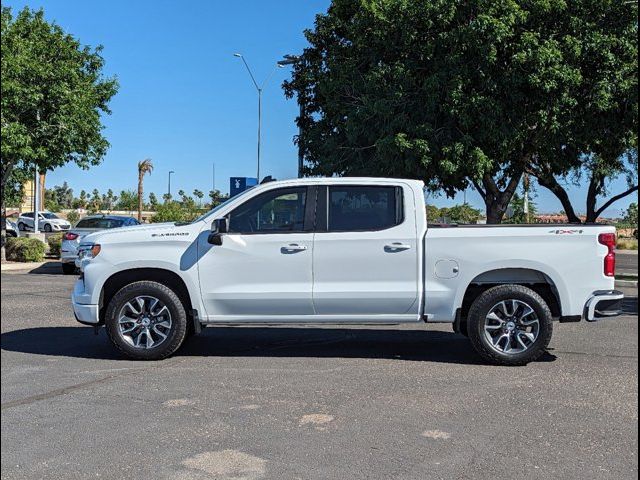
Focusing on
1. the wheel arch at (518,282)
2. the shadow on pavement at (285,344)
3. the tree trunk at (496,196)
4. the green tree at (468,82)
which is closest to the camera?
the wheel arch at (518,282)

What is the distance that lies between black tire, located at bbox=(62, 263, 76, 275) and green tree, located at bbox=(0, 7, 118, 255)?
2670 millimetres

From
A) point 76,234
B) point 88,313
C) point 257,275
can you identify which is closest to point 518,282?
point 257,275

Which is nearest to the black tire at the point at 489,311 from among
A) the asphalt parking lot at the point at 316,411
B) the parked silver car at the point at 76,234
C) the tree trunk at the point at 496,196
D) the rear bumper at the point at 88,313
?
the asphalt parking lot at the point at 316,411

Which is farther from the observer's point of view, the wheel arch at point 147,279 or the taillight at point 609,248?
the wheel arch at point 147,279

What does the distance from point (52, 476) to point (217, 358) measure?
3.47m

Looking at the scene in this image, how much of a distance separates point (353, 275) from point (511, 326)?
1703 mm

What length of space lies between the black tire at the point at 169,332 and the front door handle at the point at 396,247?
7.21 ft

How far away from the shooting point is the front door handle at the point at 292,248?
695 cm

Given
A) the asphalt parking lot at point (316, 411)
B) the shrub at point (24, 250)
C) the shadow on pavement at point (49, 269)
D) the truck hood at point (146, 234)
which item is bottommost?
the asphalt parking lot at point (316, 411)

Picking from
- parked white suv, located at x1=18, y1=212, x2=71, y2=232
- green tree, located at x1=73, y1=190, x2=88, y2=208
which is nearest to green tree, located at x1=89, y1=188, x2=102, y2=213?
green tree, located at x1=73, y1=190, x2=88, y2=208

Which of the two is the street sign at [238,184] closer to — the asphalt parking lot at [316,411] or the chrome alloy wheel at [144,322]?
the asphalt parking lot at [316,411]

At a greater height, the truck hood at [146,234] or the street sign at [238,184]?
the street sign at [238,184]

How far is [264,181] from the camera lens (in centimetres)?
760

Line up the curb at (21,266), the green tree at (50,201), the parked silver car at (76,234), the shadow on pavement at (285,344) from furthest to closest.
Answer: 1. the green tree at (50,201)
2. the curb at (21,266)
3. the parked silver car at (76,234)
4. the shadow on pavement at (285,344)
